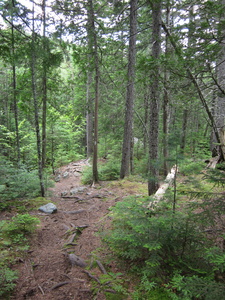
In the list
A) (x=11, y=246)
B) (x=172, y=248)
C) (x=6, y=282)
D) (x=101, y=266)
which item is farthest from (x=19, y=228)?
(x=172, y=248)

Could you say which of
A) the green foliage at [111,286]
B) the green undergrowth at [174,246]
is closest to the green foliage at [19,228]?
the green foliage at [111,286]

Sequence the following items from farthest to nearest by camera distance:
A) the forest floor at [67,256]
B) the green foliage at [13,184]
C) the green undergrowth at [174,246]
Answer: the green foliage at [13,184], the forest floor at [67,256], the green undergrowth at [174,246]

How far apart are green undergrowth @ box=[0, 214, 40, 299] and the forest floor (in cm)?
14

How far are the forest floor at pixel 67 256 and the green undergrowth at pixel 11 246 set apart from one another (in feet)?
0.47

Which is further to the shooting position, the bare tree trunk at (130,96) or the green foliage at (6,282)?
the bare tree trunk at (130,96)

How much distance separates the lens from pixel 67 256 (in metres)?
3.99

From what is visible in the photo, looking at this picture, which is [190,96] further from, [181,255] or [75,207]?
[75,207]

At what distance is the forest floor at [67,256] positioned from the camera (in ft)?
9.91

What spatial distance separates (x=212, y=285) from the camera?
201 centimetres

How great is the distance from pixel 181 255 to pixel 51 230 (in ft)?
12.2

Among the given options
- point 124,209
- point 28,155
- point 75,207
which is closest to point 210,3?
point 124,209

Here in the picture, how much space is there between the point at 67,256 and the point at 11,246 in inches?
50.3

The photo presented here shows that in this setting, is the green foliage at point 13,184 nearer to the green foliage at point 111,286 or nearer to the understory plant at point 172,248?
the green foliage at point 111,286

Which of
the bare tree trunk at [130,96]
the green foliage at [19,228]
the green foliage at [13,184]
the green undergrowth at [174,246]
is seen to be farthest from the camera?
the bare tree trunk at [130,96]
